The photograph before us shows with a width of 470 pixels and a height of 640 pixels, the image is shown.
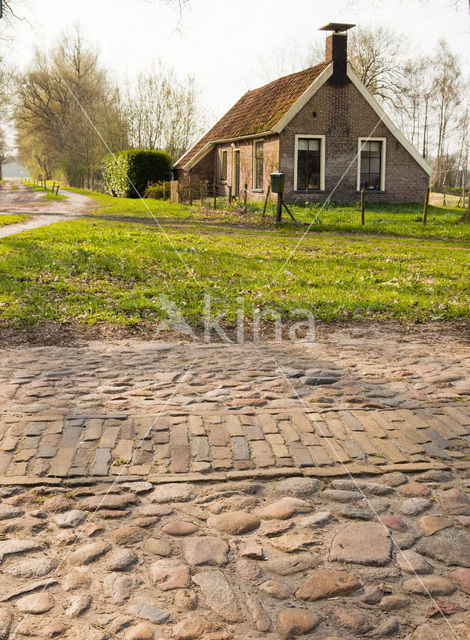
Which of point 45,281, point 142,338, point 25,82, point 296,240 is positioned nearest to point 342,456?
point 142,338

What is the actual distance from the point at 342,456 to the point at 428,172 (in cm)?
2626

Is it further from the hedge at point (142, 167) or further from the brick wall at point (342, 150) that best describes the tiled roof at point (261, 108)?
the hedge at point (142, 167)

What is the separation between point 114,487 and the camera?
140 inches

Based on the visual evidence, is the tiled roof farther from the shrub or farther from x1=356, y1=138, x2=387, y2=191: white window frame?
x1=356, y1=138, x2=387, y2=191: white window frame

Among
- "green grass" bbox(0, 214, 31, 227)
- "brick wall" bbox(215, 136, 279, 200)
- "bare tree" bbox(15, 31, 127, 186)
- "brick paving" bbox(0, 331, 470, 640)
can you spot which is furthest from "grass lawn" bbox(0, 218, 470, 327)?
"bare tree" bbox(15, 31, 127, 186)

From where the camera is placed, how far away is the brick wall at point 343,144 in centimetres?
2628

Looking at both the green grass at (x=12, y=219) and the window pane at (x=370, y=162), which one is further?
the window pane at (x=370, y=162)

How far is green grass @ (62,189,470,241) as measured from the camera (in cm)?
2000

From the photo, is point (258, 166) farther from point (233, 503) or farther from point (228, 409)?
point (233, 503)

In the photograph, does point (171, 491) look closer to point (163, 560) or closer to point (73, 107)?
point (163, 560)

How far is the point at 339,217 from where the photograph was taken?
22.5 m

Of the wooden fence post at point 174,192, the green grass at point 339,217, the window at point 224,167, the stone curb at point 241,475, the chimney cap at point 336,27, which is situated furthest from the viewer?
the window at point 224,167

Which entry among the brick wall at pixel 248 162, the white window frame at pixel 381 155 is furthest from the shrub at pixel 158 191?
the white window frame at pixel 381 155

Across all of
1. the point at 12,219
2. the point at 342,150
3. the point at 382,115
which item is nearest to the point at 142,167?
the point at 342,150
